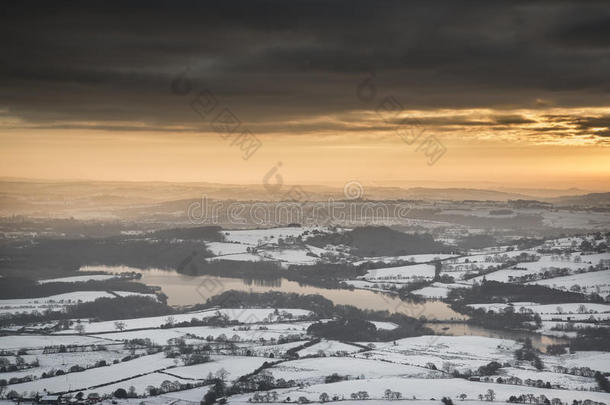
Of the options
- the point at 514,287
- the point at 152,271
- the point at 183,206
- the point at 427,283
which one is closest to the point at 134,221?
the point at 183,206

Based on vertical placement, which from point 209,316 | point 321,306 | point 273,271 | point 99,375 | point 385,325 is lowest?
point 99,375

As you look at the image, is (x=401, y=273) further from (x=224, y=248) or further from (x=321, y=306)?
(x=224, y=248)

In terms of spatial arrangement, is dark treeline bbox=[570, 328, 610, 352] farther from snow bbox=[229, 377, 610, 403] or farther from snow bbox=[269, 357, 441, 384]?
snow bbox=[269, 357, 441, 384]

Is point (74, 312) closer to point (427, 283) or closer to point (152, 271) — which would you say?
point (152, 271)

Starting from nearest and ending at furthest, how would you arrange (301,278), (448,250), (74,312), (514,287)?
(74,312)
(514,287)
(301,278)
(448,250)

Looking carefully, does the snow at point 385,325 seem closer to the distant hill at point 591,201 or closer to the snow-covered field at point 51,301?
the snow-covered field at point 51,301

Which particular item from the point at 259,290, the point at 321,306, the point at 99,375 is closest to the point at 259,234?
the point at 259,290
